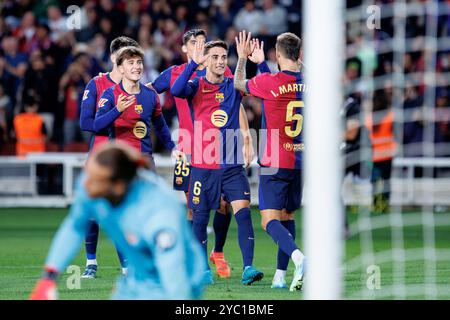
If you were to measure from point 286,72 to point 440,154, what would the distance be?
396 inches

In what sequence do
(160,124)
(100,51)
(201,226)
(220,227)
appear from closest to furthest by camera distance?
(201,226), (160,124), (220,227), (100,51)

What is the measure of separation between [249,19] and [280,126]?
10.8m

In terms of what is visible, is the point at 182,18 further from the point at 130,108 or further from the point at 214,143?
the point at 214,143

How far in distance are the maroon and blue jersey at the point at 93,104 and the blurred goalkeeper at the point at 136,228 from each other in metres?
4.03

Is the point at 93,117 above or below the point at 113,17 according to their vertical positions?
below

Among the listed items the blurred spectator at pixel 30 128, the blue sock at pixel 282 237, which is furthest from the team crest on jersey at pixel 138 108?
the blurred spectator at pixel 30 128

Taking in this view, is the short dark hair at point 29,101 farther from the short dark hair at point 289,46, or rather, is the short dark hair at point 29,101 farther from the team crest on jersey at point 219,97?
the short dark hair at point 289,46

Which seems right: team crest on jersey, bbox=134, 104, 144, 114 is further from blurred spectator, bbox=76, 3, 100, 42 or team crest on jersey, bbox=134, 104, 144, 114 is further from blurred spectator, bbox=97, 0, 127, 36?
blurred spectator, bbox=76, 3, 100, 42

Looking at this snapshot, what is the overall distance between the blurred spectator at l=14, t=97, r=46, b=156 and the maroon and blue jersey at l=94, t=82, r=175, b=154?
8581 mm

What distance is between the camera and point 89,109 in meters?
9.95

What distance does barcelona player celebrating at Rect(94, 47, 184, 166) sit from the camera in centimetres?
959

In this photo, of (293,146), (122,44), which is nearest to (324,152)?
(293,146)

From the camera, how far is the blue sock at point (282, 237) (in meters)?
8.80
